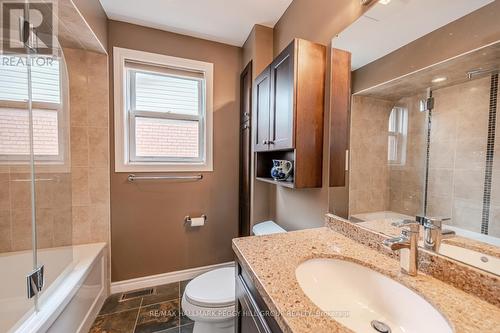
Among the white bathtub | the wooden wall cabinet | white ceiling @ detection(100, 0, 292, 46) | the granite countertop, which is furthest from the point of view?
white ceiling @ detection(100, 0, 292, 46)

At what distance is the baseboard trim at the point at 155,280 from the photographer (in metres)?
1.95

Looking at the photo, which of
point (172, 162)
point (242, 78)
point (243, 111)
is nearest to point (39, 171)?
point (172, 162)

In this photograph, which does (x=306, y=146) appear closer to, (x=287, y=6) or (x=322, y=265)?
(x=322, y=265)

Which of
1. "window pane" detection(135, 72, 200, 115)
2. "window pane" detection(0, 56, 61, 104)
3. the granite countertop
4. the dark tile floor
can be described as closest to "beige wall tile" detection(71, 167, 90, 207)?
"window pane" detection(0, 56, 61, 104)

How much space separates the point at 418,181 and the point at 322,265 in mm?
507

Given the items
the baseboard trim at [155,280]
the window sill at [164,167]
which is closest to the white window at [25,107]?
the window sill at [164,167]

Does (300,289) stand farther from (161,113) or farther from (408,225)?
(161,113)

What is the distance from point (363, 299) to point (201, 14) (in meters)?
2.22

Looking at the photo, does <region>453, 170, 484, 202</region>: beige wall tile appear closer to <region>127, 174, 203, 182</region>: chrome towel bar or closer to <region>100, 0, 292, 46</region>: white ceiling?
<region>100, 0, 292, 46</region>: white ceiling

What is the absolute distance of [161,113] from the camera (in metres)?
2.11

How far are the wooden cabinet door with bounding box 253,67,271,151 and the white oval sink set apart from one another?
0.93 meters

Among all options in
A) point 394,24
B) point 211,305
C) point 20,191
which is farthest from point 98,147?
point 394,24

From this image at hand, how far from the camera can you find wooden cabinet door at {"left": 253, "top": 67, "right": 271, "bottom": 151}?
5.08 feet

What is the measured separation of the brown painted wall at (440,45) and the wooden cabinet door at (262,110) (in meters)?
0.68
